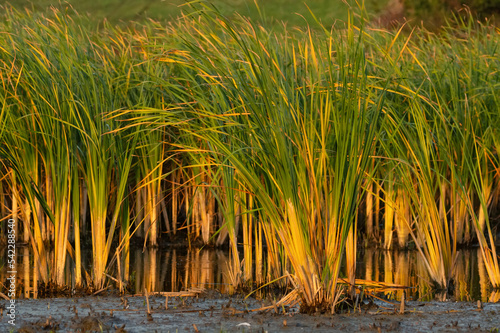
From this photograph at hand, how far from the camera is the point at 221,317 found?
4660 millimetres

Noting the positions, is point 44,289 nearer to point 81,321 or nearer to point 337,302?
point 81,321

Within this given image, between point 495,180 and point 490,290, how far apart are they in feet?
10.5

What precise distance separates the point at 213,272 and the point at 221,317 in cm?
224

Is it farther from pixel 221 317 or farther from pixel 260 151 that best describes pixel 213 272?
pixel 260 151

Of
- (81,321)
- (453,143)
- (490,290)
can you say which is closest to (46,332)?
(81,321)

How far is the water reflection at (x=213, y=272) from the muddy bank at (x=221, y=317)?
49cm

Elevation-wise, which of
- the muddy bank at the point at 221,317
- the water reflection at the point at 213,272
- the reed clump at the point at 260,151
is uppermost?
the reed clump at the point at 260,151

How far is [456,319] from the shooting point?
4707 millimetres

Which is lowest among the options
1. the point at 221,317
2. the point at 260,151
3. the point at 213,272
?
the point at 221,317

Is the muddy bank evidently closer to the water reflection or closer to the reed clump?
the reed clump

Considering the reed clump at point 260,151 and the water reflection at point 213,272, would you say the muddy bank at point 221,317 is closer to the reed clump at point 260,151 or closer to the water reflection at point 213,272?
the reed clump at point 260,151

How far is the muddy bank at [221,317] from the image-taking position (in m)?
4.34

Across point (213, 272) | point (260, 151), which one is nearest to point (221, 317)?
point (260, 151)

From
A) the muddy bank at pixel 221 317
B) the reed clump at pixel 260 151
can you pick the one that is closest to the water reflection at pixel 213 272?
the reed clump at pixel 260 151
